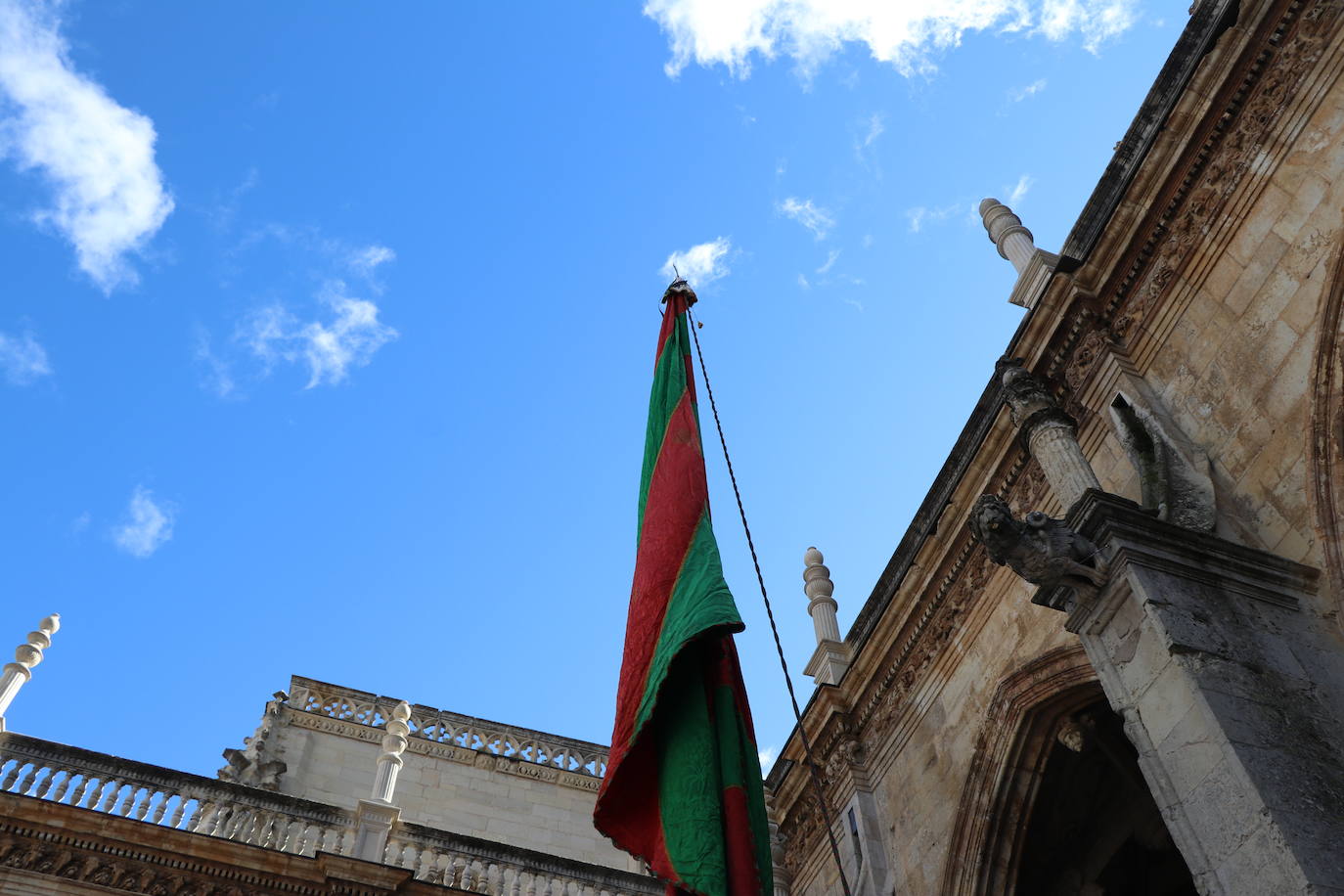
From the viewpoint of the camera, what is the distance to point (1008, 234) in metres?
9.55

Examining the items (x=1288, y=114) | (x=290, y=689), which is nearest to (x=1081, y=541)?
(x=1288, y=114)

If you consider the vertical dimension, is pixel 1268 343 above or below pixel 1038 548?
above

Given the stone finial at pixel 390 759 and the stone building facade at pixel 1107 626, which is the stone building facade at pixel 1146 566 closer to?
the stone building facade at pixel 1107 626

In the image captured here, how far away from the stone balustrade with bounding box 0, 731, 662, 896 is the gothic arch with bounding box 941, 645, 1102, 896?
216 inches

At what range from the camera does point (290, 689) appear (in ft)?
55.3

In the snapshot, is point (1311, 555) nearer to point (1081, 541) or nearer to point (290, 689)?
point (1081, 541)

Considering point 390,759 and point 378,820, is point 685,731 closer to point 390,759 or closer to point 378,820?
point 378,820

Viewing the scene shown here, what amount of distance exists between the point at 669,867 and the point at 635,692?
895mm

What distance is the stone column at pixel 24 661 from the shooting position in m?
12.6

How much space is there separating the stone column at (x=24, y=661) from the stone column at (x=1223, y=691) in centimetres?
1151

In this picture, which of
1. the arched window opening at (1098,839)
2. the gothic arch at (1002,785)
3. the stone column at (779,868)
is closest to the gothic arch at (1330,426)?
the gothic arch at (1002,785)

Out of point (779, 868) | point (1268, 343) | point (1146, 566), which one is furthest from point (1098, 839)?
point (1146, 566)

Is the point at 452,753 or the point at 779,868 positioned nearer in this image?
the point at 779,868

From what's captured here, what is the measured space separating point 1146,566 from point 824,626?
591 cm
